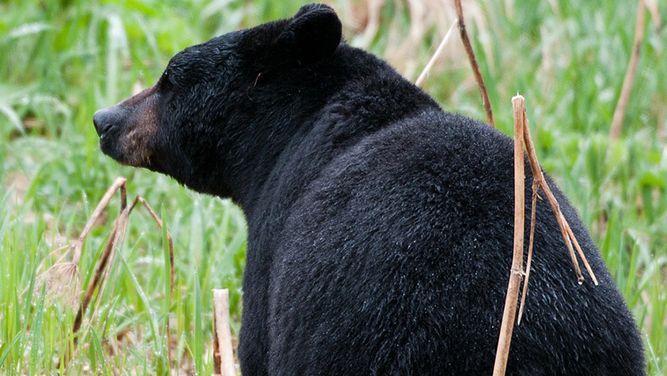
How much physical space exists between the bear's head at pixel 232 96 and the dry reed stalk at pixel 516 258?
1.17m

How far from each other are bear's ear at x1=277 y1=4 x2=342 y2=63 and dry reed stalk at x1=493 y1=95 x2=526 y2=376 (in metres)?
1.17

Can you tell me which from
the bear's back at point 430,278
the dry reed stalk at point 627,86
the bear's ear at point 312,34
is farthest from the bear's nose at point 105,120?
the dry reed stalk at point 627,86

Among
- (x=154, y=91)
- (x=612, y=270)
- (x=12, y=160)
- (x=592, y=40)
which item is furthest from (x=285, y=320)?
(x=592, y=40)

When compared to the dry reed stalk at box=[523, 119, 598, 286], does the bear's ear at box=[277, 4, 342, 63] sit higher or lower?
higher

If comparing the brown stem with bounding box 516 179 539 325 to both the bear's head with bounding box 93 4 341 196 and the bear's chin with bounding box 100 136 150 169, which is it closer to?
the bear's head with bounding box 93 4 341 196

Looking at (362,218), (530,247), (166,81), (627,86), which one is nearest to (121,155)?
(166,81)

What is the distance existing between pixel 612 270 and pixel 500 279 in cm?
207

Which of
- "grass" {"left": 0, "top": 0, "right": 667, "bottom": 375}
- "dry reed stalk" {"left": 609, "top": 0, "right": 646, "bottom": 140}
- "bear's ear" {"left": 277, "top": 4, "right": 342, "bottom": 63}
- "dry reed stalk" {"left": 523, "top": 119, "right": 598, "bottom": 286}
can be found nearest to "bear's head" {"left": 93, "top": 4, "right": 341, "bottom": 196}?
"bear's ear" {"left": 277, "top": 4, "right": 342, "bottom": 63}

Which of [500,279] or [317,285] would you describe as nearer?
[500,279]

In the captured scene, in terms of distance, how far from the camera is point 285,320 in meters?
3.05

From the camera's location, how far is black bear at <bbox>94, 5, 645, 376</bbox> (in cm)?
268

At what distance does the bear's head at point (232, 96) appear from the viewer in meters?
3.73

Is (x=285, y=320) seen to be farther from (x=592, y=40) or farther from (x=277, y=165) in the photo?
→ (x=592, y=40)

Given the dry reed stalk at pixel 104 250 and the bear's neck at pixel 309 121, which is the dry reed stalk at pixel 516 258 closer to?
the bear's neck at pixel 309 121
